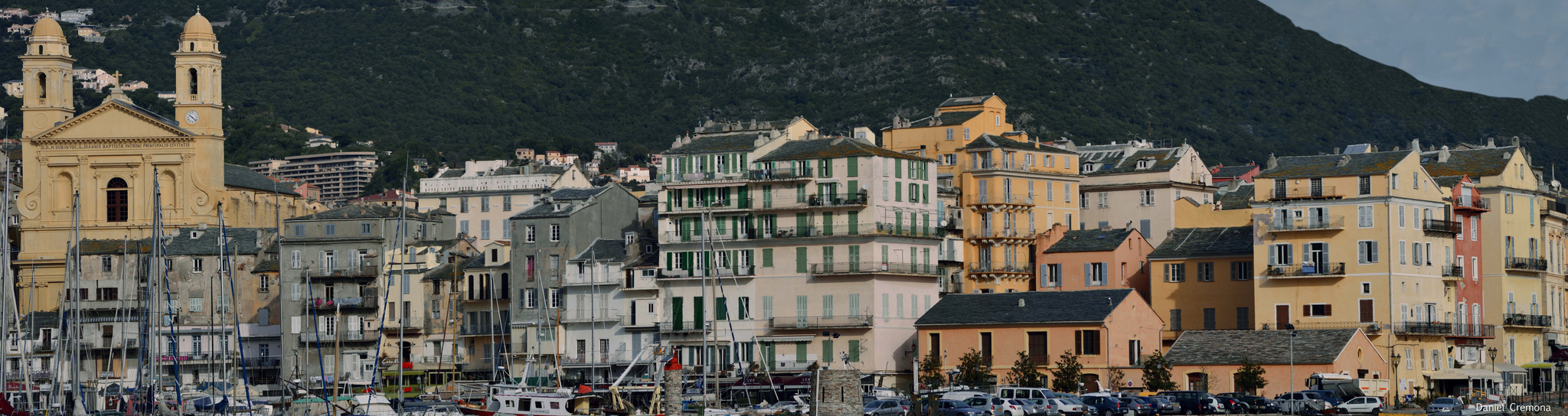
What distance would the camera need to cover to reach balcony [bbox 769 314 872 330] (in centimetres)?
10256

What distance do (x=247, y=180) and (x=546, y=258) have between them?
4246 centimetres

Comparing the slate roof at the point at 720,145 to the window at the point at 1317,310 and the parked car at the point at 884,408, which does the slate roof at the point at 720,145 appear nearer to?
the window at the point at 1317,310

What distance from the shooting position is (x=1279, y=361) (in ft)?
302

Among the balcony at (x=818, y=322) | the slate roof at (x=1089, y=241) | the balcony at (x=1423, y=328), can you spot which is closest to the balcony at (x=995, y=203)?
the slate roof at (x=1089, y=241)

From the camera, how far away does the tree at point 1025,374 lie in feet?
314

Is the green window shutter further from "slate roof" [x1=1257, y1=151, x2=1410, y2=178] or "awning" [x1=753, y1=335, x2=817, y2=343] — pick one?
"slate roof" [x1=1257, y1=151, x2=1410, y2=178]

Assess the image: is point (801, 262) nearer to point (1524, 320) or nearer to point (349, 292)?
point (349, 292)

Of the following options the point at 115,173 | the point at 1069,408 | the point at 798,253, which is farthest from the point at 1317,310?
the point at 115,173

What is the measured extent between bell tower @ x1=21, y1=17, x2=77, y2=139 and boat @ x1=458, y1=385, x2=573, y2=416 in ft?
209

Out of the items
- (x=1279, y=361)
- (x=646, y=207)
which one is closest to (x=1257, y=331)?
(x=1279, y=361)

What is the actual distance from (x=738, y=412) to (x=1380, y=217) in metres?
33.5

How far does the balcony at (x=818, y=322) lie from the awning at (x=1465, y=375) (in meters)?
27.1

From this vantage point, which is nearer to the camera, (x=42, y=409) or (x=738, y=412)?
(x=738, y=412)

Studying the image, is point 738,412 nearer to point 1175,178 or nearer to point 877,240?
point 877,240
